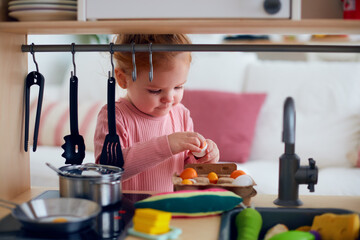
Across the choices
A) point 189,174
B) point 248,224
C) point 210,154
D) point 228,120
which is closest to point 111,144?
point 189,174

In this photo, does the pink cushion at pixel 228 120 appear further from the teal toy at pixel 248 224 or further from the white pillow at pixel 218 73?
the teal toy at pixel 248 224

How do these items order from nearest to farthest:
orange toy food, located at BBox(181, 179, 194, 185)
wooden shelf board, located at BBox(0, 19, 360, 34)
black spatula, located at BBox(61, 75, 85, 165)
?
wooden shelf board, located at BBox(0, 19, 360, 34) < orange toy food, located at BBox(181, 179, 194, 185) < black spatula, located at BBox(61, 75, 85, 165)

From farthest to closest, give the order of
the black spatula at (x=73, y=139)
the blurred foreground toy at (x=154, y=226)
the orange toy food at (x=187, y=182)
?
1. the black spatula at (x=73, y=139)
2. the orange toy food at (x=187, y=182)
3. the blurred foreground toy at (x=154, y=226)

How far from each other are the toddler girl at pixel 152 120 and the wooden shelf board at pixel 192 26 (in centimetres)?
27

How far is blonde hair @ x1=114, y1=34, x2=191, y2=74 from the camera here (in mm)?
1487

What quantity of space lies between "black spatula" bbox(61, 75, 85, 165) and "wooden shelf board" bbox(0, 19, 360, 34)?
178 millimetres

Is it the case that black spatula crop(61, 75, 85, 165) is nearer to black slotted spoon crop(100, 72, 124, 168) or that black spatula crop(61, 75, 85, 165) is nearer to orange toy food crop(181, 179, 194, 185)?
black slotted spoon crop(100, 72, 124, 168)

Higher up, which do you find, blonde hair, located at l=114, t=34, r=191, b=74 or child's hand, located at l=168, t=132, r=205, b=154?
blonde hair, located at l=114, t=34, r=191, b=74

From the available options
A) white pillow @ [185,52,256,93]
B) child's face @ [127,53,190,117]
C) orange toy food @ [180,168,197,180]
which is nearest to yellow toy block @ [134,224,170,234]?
orange toy food @ [180,168,197,180]

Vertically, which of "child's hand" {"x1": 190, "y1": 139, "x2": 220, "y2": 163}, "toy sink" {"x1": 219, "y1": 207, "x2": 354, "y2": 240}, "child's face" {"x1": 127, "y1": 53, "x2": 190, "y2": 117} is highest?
"child's face" {"x1": 127, "y1": 53, "x2": 190, "y2": 117}

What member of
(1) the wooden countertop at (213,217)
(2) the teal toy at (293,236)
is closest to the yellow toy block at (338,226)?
(2) the teal toy at (293,236)

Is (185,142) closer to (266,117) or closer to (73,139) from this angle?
(73,139)

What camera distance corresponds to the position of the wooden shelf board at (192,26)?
108 centimetres

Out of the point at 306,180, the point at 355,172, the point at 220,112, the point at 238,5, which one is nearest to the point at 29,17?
the point at 238,5
